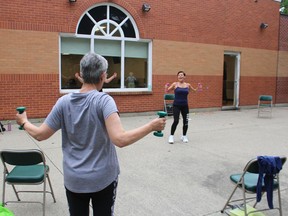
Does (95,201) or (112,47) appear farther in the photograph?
(112,47)

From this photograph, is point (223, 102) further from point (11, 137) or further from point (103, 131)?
point (103, 131)

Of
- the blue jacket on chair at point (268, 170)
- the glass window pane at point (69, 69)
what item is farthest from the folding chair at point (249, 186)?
the glass window pane at point (69, 69)

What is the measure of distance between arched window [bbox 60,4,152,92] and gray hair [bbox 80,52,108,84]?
8.36m

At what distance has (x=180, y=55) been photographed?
1221 centimetres

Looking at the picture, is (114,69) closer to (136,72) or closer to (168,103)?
(136,72)

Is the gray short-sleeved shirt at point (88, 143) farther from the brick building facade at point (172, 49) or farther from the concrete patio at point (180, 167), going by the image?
the brick building facade at point (172, 49)

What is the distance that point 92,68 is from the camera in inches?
87.1

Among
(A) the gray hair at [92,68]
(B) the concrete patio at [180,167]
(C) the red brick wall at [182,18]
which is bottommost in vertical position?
(B) the concrete patio at [180,167]

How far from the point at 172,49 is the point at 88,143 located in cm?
1020

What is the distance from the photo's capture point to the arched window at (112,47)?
10352 mm

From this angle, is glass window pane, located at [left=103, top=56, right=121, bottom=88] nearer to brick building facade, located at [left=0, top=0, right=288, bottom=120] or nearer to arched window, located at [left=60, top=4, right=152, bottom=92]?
arched window, located at [left=60, top=4, right=152, bottom=92]

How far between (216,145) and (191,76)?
5.64 meters

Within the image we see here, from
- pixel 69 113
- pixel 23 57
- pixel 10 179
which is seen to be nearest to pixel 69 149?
pixel 69 113

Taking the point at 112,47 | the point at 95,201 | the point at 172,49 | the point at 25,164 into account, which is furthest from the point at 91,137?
the point at 172,49
